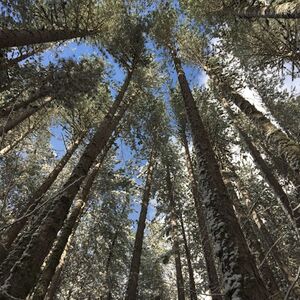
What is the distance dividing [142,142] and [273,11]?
10155mm

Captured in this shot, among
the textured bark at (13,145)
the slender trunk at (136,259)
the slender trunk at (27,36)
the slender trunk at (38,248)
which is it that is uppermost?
the textured bark at (13,145)

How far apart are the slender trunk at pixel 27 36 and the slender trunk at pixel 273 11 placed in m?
5.72

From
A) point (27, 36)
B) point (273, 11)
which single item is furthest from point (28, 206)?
point (273, 11)

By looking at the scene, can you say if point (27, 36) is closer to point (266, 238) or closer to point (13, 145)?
point (13, 145)

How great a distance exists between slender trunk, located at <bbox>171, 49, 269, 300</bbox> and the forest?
0.06ft

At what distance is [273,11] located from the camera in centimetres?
732

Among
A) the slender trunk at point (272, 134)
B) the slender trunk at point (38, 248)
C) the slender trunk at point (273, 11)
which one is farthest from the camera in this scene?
the slender trunk at point (273, 11)

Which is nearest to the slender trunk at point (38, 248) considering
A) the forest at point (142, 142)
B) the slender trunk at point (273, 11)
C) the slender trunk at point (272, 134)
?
the forest at point (142, 142)

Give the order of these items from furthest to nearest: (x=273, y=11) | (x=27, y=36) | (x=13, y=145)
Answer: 1. (x=13, y=145)
2. (x=27, y=36)
3. (x=273, y=11)

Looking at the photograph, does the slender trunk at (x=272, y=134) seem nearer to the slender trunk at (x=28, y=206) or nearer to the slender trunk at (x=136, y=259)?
the slender trunk at (x=28, y=206)

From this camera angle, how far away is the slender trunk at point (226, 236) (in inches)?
137

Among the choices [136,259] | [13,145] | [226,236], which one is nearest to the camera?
[226,236]

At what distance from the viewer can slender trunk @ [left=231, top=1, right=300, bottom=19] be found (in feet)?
21.3

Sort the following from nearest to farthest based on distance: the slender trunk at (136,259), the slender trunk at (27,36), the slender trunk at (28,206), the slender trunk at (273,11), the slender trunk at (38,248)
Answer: the slender trunk at (38,248), the slender trunk at (273,11), the slender trunk at (27,36), the slender trunk at (136,259), the slender trunk at (28,206)
